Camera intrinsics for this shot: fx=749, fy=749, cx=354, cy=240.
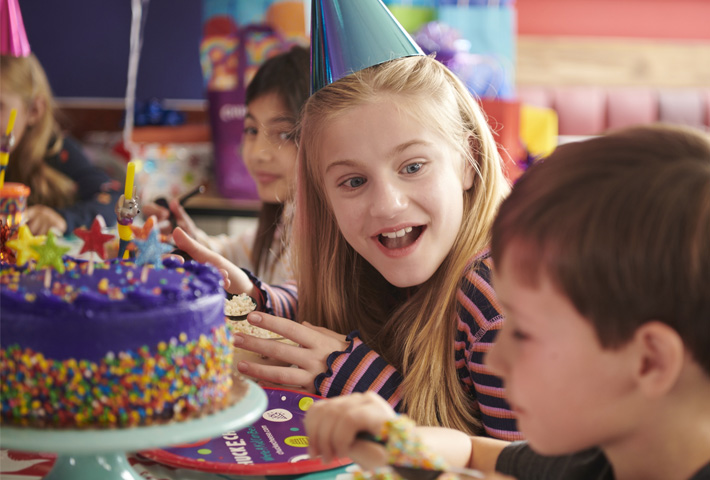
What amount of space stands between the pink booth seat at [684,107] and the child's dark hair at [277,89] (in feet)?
10.8

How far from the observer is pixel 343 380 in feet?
3.29

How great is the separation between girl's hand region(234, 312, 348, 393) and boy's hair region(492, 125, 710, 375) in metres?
0.50

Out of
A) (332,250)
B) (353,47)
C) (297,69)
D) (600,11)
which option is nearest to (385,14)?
(353,47)

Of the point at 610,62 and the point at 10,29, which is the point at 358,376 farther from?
the point at 610,62

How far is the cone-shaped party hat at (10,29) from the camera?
1.55 metres

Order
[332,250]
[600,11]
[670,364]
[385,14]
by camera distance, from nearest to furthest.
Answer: [670,364] < [385,14] < [332,250] < [600,11]

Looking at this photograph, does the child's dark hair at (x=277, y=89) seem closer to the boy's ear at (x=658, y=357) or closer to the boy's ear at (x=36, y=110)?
the boy's ear at (x=36, y=110)

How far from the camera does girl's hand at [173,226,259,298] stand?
1.19 m

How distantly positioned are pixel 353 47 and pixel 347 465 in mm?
627

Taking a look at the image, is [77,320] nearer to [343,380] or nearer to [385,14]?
[343,380]

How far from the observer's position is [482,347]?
Result: 97 cm

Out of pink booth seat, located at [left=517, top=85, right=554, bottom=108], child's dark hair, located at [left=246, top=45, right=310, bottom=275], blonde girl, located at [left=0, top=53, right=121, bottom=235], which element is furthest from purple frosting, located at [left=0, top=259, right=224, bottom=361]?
pink booth seat, located at [left=517, top=85, right=554, bottom=108]

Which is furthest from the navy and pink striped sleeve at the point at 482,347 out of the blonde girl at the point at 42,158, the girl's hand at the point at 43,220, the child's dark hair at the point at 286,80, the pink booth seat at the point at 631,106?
the pink booth seat at the point at 631,106

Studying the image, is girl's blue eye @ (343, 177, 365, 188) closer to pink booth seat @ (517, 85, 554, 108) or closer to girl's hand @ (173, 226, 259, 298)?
girl's hand @ (173, 226, 259, 298)
